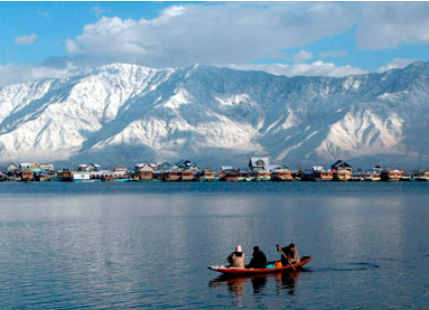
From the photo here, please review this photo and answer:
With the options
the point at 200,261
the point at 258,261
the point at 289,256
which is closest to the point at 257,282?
the point at 258,261

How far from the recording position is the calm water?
29.7 m

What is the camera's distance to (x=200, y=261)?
3847 centimetres

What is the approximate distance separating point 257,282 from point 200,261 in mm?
5950

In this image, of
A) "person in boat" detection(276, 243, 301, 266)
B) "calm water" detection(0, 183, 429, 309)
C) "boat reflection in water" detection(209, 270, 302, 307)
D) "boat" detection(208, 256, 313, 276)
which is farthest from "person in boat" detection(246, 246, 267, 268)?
"person in boat" detection(276, 243, 301, 266)

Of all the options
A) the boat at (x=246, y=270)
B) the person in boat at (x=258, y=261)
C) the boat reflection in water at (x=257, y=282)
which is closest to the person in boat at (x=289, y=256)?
the boat at (x=246, y=270)

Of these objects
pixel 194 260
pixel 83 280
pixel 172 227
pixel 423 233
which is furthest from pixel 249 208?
pixel 83 280

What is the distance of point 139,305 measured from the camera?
28.6 m

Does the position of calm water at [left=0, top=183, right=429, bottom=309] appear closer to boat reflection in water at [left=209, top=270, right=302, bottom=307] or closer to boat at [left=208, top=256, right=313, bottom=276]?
boat reflection in water at [left=209, top=270, right=302, bottom=307]

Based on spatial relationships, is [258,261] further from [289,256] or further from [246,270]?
[289,256]

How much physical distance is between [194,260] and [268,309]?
1111 centimetres

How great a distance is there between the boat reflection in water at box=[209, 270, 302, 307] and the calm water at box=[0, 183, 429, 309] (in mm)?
48

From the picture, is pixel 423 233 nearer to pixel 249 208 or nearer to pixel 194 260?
pixel 194 260

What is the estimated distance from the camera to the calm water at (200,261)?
97.6ft

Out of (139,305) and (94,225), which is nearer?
(139,305)
